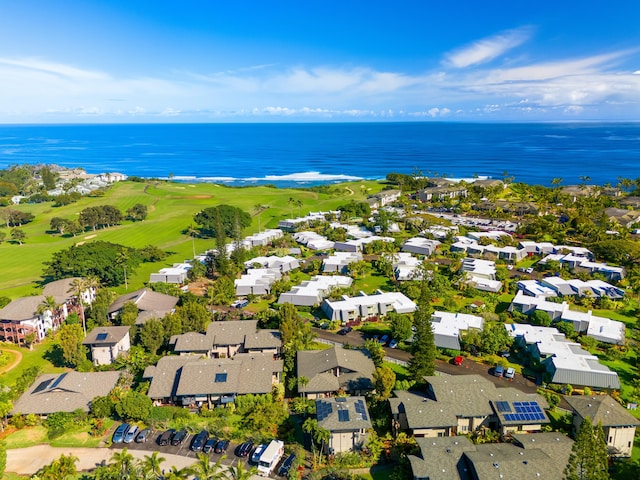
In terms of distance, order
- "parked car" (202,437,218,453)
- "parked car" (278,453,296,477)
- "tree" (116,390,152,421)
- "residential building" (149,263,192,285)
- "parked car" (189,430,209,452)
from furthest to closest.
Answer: "residential building" (149,263,192,285) → "tree" (116,390,152,421) → "parked car" (189,430,209,452) → "parked car" (202,437,218,453) → "parked car" (278,453,296,477)

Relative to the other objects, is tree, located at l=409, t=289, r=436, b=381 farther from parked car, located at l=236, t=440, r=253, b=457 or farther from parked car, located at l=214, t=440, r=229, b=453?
parked car, located at l=214, t=440, r=229, b=453

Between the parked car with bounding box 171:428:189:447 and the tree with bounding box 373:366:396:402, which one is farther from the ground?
the tree with bounding box 373:366:396:402

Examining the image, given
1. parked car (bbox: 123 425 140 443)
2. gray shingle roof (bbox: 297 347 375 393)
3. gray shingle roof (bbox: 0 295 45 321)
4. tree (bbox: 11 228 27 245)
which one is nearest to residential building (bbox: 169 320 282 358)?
gray shingle roof (bbox: 297 347 375 393)

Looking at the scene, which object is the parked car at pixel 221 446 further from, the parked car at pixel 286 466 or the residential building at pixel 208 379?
the residential building at pixel 208 379

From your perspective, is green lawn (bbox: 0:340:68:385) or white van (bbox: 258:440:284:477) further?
green lawn (bbox: 0:340:68:385)

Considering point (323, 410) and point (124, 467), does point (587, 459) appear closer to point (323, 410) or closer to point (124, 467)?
point (323, 410)

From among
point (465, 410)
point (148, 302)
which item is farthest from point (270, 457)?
point (148, 302)

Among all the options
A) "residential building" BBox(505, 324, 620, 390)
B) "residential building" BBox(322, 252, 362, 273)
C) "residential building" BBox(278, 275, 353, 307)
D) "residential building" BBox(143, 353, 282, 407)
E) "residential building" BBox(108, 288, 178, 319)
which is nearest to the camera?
"residential building" BBox(143, 353, 282, 407)
